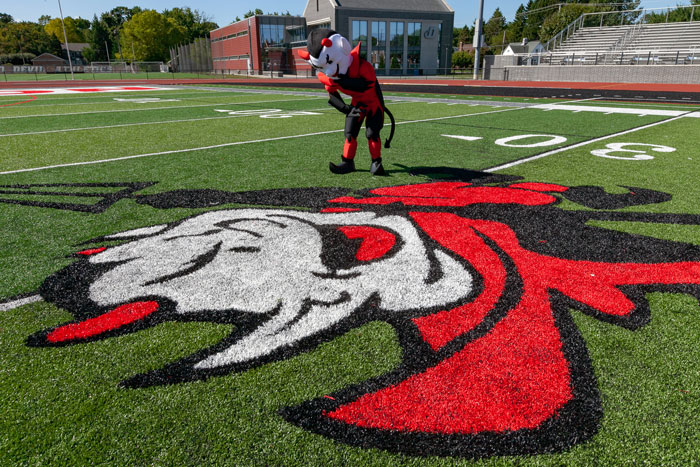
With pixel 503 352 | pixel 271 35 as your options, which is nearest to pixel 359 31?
pixel 271 35

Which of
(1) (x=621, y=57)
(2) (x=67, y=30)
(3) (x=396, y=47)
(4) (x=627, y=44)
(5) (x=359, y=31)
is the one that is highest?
(2) (x=67, y=30)

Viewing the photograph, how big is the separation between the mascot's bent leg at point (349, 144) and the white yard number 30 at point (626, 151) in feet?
13.2

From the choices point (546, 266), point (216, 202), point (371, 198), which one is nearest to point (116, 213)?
point (216, 202)

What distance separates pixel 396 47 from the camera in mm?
56062

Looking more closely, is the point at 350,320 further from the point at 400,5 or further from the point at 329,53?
the point at 400,5

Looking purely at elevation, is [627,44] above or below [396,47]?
below

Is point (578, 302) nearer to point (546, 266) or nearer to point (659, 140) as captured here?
point (546, 266)

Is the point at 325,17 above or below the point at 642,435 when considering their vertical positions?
above

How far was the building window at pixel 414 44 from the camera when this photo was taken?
55844 mm

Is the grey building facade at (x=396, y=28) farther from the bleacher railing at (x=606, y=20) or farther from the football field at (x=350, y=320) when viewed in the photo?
the football field at (x=350, y=320)

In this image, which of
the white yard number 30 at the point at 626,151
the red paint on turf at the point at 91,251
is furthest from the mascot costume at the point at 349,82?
the white yard number 30 at the point at 626,151

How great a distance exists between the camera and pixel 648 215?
4.20 metres

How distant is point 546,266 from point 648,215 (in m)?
1.83

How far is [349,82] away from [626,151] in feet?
16.5
